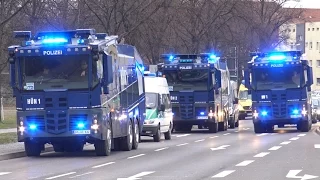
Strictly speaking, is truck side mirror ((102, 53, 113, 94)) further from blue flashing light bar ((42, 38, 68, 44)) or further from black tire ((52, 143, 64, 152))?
black tire ((52, 143, 64, 152))

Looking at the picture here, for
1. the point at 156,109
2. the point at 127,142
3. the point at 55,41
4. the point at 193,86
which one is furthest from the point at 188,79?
the point at 55,41

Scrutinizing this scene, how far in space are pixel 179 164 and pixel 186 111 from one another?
20543 millimetres

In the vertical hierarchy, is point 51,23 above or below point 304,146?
above

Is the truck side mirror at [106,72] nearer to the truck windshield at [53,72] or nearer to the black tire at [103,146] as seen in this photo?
the truck windshield at [53,72]

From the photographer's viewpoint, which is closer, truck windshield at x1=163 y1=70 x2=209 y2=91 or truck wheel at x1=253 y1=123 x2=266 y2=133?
truck wheel at x1=253 y1=123 x2=266 y2=133

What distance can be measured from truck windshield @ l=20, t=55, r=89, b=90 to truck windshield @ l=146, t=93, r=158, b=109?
10.1 m

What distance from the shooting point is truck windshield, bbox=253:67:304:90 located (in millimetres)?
38906

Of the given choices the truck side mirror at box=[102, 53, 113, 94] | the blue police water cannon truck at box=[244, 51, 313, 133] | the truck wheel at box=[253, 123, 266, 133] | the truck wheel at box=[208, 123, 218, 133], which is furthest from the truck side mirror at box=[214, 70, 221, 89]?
the truck side mirror at box=[102, 53, 113, 94]

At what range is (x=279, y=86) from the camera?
128 ft

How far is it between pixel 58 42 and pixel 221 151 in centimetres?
585

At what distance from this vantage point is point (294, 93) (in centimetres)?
3891

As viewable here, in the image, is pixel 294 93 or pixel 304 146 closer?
pixel 304 146

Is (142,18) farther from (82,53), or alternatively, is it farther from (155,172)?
(155,172)

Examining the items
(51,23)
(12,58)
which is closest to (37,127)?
(12,58)
